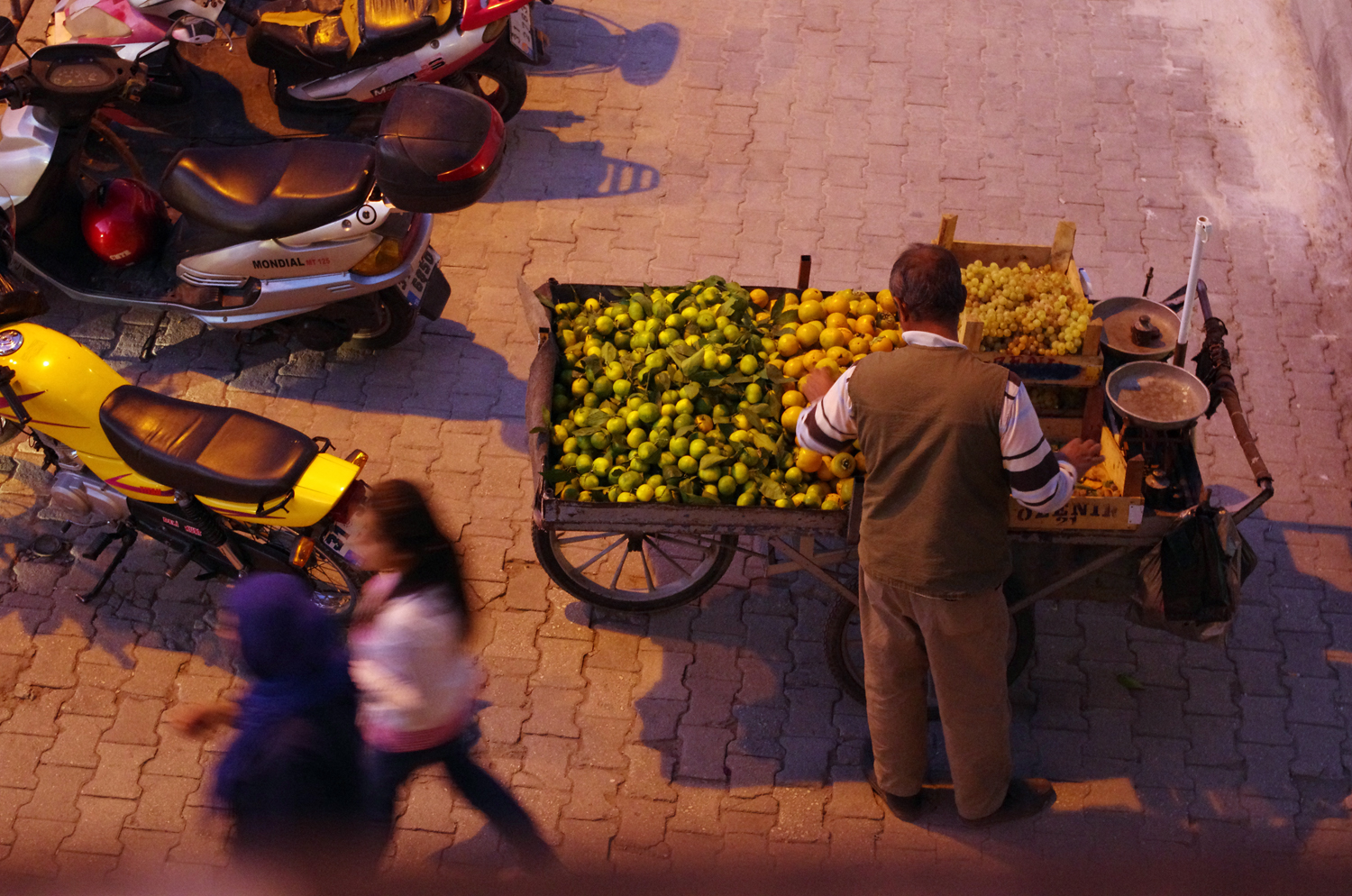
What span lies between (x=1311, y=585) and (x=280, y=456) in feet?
16.1

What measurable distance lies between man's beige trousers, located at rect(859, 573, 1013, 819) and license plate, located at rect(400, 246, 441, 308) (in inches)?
122

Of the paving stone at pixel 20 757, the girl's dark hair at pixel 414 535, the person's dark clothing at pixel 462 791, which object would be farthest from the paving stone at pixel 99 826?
the girl's dark hair at pixel 414 535

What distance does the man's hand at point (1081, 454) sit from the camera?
4.14m

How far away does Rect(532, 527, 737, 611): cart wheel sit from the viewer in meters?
4.91

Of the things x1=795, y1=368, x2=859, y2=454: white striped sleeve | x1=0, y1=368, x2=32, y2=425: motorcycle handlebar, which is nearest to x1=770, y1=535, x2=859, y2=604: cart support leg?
x1=795, y1=368, x2=859, y2=454: white striped sleeve

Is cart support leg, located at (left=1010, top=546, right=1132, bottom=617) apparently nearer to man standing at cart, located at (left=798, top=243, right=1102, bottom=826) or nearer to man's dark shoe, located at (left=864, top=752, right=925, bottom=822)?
man standing at cart, located at (left=798, top=243, right=1102, bottom=826)

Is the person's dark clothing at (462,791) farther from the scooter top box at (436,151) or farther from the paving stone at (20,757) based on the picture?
the scooter top box at (436,151)

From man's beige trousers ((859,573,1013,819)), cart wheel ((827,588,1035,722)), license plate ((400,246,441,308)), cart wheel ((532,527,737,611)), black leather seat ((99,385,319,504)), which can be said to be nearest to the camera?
man's beige trousers ((859,573,1013,819))

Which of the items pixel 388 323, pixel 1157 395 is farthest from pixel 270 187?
pixel 1157 395

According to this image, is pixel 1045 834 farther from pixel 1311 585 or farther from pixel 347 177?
pixel 347 177

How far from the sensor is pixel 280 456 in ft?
15.4

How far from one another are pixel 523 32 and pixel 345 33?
1.12m

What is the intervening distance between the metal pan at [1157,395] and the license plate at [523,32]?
14.6ft

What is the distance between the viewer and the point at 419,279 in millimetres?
6059
